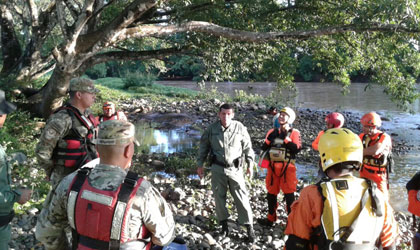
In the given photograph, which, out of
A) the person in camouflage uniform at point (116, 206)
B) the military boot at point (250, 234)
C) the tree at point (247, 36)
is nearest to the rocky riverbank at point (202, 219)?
the military boot at point (250, 234)

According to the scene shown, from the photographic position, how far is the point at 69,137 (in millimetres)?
3926

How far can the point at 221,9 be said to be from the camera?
897cm

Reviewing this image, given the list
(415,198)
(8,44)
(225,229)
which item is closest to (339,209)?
(415,198)

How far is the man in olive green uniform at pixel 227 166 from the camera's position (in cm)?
503

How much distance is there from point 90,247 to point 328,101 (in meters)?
29.9

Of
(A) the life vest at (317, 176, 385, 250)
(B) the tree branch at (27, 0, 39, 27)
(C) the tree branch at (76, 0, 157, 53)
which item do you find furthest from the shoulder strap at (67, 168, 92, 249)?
(B) the tree branch at (27, 0, 39, 27)

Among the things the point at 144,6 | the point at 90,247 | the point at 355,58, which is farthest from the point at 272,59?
the point at 90,247

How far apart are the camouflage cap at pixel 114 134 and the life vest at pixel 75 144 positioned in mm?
1914

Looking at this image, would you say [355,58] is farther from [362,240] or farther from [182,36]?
[362,240]

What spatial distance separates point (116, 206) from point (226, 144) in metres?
3.17

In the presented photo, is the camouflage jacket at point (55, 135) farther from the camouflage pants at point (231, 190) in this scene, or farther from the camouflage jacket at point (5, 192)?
the camouflage pants at point (231, 190)

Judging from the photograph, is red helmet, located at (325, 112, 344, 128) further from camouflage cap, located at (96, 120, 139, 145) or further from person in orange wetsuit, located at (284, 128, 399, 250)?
camouflage cap, located at (96, 120, 139, 145)

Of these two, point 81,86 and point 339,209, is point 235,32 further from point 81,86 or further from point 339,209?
point 339,209

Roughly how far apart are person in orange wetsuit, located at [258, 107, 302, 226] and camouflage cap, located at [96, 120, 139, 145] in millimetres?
3727
